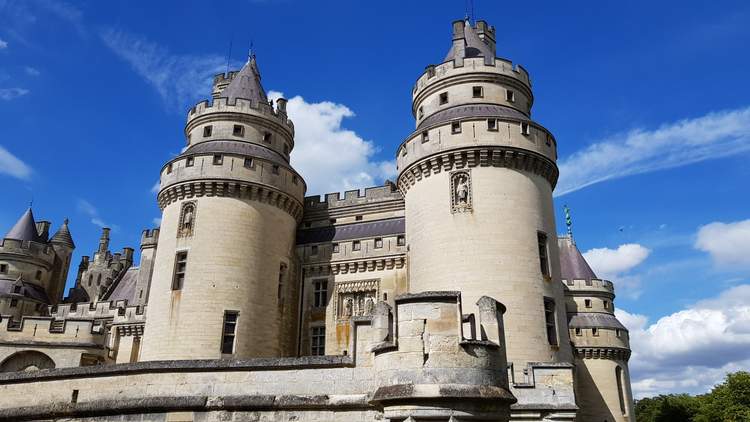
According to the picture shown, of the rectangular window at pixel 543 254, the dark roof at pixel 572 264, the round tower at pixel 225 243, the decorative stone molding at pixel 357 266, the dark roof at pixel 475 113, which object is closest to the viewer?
the rectangular window at pixel 543 254

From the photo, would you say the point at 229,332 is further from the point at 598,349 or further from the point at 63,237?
the point at 63,237

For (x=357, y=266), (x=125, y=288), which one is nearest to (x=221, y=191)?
(x=357, y=266)

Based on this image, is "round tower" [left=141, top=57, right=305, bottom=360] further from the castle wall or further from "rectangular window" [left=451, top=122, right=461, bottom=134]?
"rectangular window" [left=451, top=122, right=461, bottom=134]

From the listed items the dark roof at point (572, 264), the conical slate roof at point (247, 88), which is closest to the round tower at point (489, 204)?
the conical slate roof at point (247, 88)

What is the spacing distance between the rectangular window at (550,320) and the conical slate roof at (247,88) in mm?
17851

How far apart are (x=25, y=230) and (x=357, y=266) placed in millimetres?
27337

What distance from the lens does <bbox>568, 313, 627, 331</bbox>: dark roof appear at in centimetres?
3284

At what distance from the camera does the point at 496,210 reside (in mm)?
22844

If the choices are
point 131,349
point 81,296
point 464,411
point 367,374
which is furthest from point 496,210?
point 81,296

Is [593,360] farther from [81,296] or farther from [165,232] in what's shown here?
[81,296]

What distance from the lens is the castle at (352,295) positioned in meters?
11.6

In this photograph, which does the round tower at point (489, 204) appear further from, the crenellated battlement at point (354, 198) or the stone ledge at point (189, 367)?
the stone ledge at point (189, 367)

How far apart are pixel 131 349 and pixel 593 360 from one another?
24.9m

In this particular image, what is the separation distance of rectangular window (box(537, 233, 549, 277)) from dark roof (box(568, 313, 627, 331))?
11.5 meters
